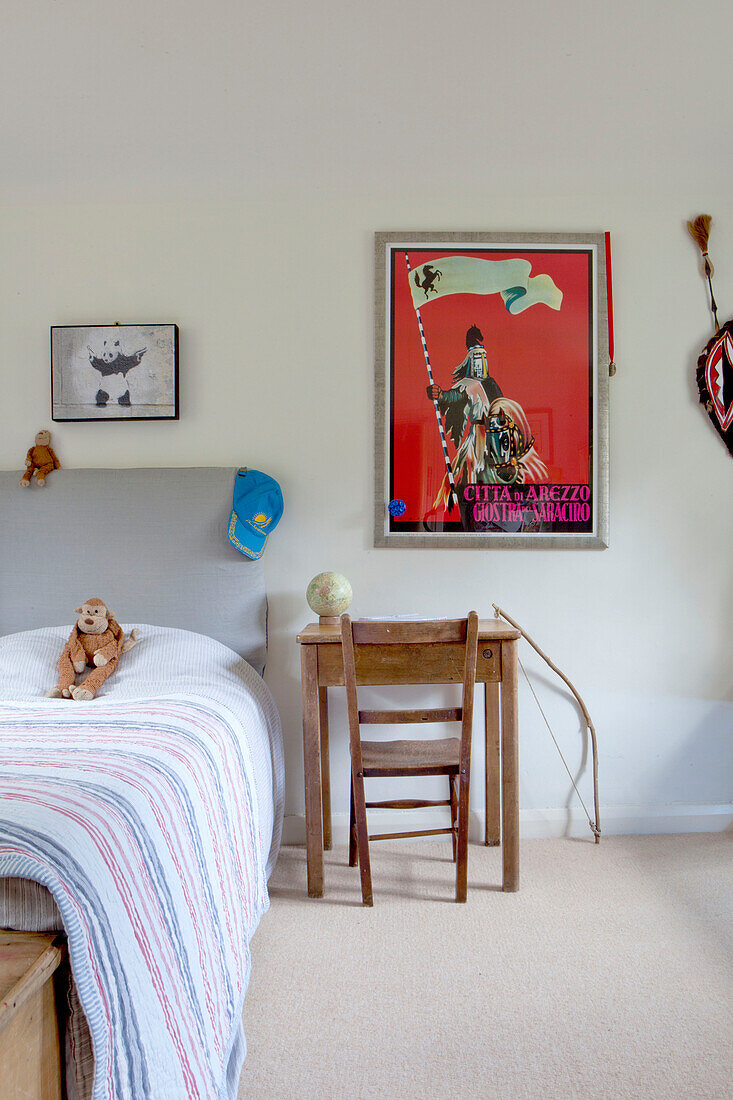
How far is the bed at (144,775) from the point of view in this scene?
0.98 metres

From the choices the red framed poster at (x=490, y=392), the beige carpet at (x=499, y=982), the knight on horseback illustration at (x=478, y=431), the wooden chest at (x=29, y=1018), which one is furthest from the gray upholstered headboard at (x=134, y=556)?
the wooden chest at (x=29, y=1018)

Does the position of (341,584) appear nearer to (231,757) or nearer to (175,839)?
(231,757)

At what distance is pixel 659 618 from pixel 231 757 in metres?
1.72

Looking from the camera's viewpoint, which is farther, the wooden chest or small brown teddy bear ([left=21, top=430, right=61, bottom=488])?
Result: small brown teddy bear ([left=21, top=430, right=61, bottom=488])

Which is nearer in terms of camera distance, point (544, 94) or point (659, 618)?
point (544, 94)

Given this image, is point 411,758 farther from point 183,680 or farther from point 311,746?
point 183,680

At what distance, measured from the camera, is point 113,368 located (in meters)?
2.67

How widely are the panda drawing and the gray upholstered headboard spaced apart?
30 cm

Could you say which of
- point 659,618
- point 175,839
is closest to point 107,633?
point 175,839

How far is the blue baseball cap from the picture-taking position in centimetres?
254

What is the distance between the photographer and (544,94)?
2070 millimetres

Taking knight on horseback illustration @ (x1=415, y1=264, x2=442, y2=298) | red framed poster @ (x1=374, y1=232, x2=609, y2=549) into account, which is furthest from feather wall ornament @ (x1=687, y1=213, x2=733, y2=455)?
knight on horseback illustration @ (x1=415, y1=264, x2=442, y2=298)

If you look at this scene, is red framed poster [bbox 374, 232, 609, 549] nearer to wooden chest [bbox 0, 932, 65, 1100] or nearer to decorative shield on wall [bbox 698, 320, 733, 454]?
decorative shield on wall [bbox 698, 320, 733, 454]

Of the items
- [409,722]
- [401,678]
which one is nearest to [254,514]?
[401,678]
